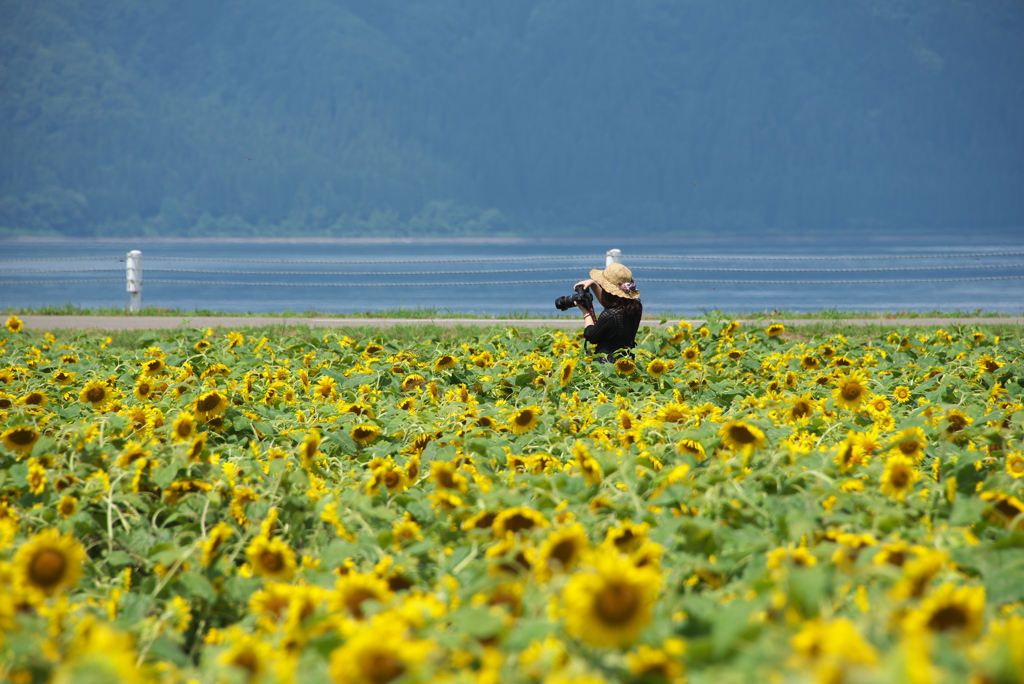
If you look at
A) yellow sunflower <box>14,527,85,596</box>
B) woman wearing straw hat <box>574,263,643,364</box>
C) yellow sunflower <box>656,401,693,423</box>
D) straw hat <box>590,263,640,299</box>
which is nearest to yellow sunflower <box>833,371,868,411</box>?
yellow sunflower <box>656,401,693,423</box>

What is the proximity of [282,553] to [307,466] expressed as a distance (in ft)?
2.86

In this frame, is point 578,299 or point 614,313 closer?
point 614,313

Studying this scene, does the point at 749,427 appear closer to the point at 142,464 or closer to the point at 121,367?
the point at 142,464

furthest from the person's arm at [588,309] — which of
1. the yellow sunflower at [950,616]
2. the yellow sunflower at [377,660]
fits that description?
the yellow sunflower at [377,660]

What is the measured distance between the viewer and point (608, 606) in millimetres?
1673

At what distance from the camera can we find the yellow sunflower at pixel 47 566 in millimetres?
2143

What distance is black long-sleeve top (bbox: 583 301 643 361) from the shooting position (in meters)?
6.58

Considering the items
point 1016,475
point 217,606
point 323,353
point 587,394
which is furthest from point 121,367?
point 1016,475

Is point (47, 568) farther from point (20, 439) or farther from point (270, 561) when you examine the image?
point (20, 439)

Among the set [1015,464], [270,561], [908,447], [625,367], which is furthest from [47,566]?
[625,367]

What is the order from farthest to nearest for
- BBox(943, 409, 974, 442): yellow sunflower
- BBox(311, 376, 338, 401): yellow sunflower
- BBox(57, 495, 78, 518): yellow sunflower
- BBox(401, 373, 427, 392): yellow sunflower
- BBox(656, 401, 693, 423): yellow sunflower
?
BBox(401, 373, 427, 392): yellow sunflower
BBox(311, 376, 338, 401): yellow sunflower
BBox(656, 401, 693, 423): yellow sunflower
BBox(943, 409, 974, 442): yellow sunflower
BBox(57, 495, 78, 518): yellow sunflower

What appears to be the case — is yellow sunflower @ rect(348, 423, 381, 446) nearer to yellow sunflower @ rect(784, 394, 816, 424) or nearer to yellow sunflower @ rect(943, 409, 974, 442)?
yellow sunflower @ rect(784, 394, 816, 424)

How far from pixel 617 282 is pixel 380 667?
210 inches

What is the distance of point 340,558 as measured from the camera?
8.47ft
